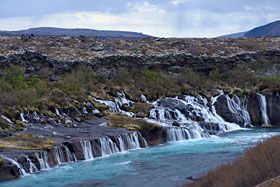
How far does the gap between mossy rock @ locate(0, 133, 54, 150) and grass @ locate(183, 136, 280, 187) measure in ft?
37.7

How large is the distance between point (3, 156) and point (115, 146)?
24.8 ft

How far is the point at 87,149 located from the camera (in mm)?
23328

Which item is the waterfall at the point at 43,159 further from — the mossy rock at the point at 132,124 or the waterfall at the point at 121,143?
the mossy rock at the point at 132,124

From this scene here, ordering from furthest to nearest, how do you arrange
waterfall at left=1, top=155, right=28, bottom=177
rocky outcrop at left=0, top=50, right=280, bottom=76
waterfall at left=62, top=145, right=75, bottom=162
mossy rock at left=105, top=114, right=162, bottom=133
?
rocky outcrop at left=0, top=50, right=280, bottom=76 < mossy rock at left=105, top=114, right=162, bottom=133 < waterfall at left=62, top=145, right=75, bottom=162 < waterfall at left=1, top=155, right=28, bottom=177

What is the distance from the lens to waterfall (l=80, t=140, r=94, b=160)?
23131 mm

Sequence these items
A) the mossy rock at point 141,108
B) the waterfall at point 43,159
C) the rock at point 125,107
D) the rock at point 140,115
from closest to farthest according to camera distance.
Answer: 1. the waterfall at point 43,159
2. the rock at point 140,115
3. the mossy rock at point 141,108
4. the rock at point 125,107

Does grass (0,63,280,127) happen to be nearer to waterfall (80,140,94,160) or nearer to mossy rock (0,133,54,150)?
mossy rock (0,133,54,150)

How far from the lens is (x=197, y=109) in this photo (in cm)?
3684

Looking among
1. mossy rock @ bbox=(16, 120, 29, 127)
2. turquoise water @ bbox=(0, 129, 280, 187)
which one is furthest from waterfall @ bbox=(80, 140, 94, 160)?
mossy rock @ bbox=(16, 120, 29, 127)

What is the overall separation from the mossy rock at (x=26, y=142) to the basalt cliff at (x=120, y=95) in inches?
2.1

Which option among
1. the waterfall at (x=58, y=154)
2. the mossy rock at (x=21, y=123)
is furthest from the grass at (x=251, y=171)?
the mossy rock at (x=21, y=123)

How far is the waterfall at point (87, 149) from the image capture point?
23.1 meters

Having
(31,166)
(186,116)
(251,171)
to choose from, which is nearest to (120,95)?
(186,116)

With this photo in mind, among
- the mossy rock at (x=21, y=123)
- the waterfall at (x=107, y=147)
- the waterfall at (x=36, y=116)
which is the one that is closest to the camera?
the waterfall at (x=107, y=147)
